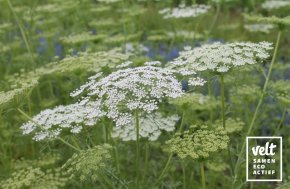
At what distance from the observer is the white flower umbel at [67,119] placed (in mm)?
3050

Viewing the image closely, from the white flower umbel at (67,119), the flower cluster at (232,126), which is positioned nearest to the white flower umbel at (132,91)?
the white flower umbel at (67,119)

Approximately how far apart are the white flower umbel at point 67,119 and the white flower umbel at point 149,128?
47 centimetres

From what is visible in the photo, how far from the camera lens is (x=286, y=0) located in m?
6.30

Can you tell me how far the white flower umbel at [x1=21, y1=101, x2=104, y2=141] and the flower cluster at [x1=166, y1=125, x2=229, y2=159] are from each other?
49 cm

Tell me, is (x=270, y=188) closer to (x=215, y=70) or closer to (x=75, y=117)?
(x=215, y=70)

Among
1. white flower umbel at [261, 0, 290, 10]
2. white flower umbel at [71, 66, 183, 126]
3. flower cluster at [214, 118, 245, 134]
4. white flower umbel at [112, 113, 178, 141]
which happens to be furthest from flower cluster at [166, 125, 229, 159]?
white flower umbel at [261, 0, 290, 10]

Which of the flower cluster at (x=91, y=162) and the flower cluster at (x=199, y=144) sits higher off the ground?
the flower cluster at (x=199, y=144)

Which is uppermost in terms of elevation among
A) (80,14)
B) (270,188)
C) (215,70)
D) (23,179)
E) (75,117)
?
(80,14)

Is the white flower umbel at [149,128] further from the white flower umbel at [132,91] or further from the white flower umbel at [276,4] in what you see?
the white flower umbel at [276,4]

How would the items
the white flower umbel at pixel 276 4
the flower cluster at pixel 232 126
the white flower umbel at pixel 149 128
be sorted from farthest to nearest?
the white flower umbel at pixel 276 4 → the flower cluster at pixel 232 126 → the white flower umbel at pixel 149 128

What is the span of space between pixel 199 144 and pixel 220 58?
24.7 inches

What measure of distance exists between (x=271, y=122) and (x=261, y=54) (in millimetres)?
1954

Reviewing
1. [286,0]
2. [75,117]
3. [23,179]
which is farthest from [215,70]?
[286,0]

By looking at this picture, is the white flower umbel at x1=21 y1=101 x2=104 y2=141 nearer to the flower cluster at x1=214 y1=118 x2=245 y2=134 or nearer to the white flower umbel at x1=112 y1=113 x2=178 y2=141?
the white flower umbel at x1=112 y1=113 x2=178 y2=141
